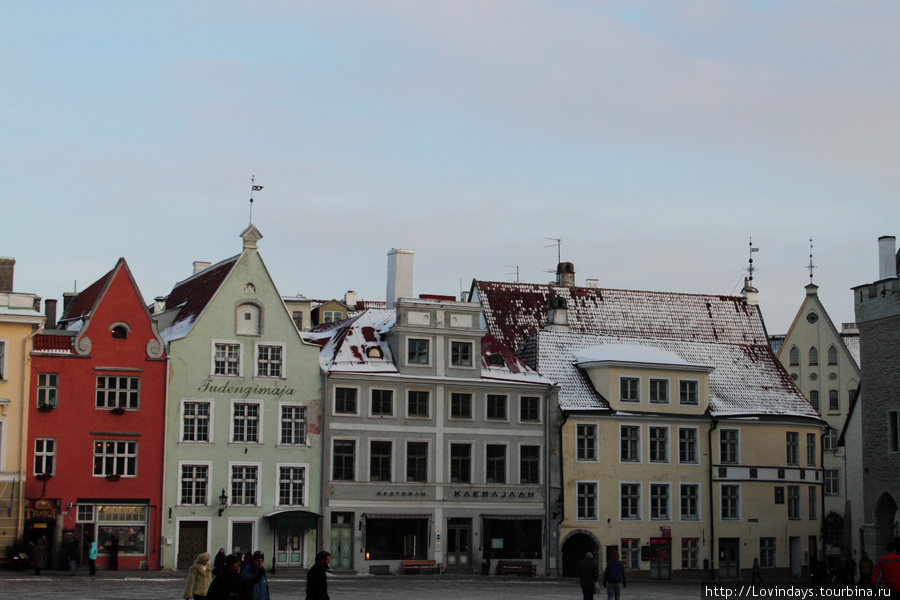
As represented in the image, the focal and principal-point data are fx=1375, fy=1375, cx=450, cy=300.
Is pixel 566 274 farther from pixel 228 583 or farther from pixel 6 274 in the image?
pixel 228 583

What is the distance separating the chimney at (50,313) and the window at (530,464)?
21478 millimetres

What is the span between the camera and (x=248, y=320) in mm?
58000

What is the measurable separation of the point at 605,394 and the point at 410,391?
9.87 meters

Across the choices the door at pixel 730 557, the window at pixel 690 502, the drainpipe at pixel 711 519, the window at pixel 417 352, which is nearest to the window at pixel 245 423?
the window at pixel 417 352

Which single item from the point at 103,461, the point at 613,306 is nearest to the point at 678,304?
the point at 613,306

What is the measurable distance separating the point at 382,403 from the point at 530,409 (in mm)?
7302

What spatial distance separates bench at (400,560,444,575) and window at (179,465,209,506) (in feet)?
29.2

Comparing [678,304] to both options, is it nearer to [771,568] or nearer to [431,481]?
[771,568]

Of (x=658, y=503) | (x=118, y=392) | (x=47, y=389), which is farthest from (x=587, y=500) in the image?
(x=47, y=389)

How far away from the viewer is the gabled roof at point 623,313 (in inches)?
2837

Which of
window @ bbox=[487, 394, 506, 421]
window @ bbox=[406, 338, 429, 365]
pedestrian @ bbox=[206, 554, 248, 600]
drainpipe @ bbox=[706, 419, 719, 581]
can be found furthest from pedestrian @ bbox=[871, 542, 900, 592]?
drainpipe @ bbox=[706, 419, 719, 581]

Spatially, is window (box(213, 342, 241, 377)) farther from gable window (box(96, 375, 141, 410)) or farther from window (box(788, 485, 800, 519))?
window (box(788, 485, 800, 519))

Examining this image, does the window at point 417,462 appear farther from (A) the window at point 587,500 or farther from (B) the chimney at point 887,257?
(B) the chimney at point 887,257

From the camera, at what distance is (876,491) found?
5444cm
